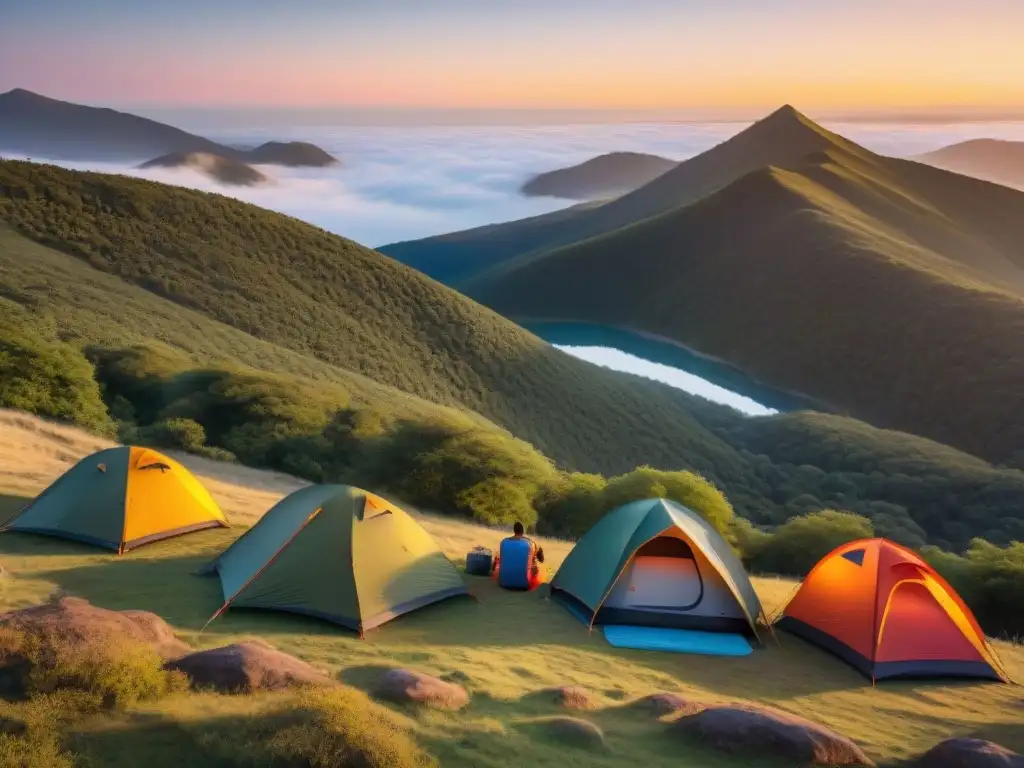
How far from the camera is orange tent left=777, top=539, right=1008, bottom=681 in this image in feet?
45.1

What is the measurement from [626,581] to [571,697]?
4.75 m

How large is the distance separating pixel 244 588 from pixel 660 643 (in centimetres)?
691

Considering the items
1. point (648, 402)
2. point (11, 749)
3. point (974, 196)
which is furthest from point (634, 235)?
point (11, 749)

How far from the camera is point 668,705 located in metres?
10.2

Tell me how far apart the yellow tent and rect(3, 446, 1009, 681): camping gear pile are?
4 cm

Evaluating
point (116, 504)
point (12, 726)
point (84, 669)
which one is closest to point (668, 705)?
point (84, 669)

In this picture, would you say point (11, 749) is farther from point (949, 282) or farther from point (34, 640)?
point (949, 282)

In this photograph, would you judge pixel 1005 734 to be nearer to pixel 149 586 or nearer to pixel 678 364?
pixel 149 586

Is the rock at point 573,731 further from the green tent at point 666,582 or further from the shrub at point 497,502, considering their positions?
the shrub at point 497,502

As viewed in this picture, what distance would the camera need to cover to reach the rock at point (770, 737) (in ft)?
29.1

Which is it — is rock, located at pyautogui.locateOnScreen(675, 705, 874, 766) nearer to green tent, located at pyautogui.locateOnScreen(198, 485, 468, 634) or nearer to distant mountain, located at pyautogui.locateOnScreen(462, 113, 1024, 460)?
green tent, located at pyautogui.locateOnScreen(198, 485, 468, 634)

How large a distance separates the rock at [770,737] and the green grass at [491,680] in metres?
0.28

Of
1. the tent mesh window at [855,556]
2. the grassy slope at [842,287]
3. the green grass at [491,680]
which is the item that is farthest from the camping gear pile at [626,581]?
the grassy slope at [842,287]

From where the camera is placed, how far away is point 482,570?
17125 millimetres
